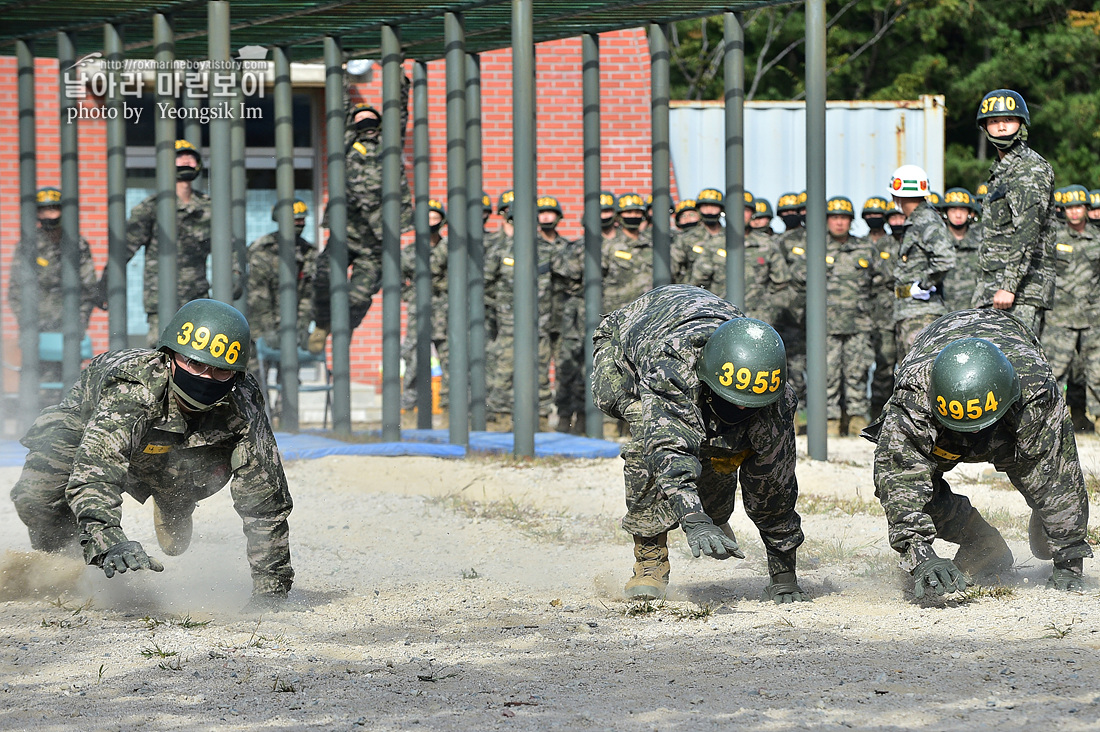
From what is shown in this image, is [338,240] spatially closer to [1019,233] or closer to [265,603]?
[1019,233]

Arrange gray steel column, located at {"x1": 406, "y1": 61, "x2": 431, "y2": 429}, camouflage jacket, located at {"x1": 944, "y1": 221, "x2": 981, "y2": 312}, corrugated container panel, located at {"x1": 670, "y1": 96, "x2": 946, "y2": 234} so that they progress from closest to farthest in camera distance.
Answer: gray steel column, located at {"x1": 406, "y1": 61, "x2": 431, "y2": 429}, camouflage jacket, located at {"x1": 944, "y1": 221, "x2": 981, "y2": 312}, corrugated container panel, located at {"x1": 670, "y1": 96, "x2": 946, "y2": 234}

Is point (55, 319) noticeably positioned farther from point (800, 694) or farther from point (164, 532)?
point (800, 694)

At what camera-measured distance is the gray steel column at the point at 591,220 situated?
11.5 meters

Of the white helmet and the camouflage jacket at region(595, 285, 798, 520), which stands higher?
the white helmet

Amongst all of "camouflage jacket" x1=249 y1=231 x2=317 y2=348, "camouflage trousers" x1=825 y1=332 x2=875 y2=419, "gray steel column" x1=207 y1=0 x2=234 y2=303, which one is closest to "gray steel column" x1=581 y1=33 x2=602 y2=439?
"camouflage trousers" x1=825 y1=332 x2=875 y2=419

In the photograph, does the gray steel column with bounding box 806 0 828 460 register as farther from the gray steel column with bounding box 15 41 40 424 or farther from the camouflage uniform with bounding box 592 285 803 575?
the gray steel column with bounding box 15 41 40 424

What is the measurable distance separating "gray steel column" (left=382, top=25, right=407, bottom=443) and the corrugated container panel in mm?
6307

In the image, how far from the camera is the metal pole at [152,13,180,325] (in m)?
10.3

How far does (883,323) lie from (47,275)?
788 centimetres

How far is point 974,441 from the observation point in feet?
19.5

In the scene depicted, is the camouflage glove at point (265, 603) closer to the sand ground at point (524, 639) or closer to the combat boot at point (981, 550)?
the sand ground at point (524, 639)

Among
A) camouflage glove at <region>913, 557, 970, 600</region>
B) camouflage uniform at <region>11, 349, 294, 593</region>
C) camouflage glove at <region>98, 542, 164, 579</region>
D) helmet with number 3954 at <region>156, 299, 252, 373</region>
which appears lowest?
camouflage glove at <region>913, 557, 970, 600</region>

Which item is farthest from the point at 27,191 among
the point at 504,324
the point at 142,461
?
the point at 142,461

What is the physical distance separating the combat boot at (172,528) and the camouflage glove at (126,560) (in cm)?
142
